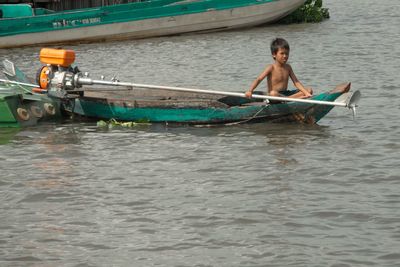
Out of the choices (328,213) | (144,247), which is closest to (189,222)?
(144,247)

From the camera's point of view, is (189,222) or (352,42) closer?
(189,222)

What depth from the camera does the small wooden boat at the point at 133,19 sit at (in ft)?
64.8

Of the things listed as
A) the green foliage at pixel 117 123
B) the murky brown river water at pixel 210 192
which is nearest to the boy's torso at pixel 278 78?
the murky brown river water at pixel 210 192

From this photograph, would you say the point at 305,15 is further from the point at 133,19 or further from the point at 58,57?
the point at 58,57

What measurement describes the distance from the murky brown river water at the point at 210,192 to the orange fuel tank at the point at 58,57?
793 millimetres

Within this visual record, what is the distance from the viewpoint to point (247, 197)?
25.3ft

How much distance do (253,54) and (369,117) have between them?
21.2 ft

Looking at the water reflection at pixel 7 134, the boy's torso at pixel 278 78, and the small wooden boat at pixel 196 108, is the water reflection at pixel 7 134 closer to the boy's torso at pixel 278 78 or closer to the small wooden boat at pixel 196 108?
the small wooden boat at pixel 196 108

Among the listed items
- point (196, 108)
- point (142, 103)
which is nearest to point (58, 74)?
point (142, 103)

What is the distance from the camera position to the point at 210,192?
7949 mm

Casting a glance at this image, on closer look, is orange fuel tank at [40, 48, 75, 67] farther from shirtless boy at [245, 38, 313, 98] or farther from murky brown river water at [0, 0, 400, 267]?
shirtless boy at [245, 38, 313, 98]

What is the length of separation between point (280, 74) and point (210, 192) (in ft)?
9.70

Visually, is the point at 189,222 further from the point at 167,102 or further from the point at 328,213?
the point at 167,102

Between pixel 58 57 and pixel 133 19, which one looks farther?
pixel 133 19
